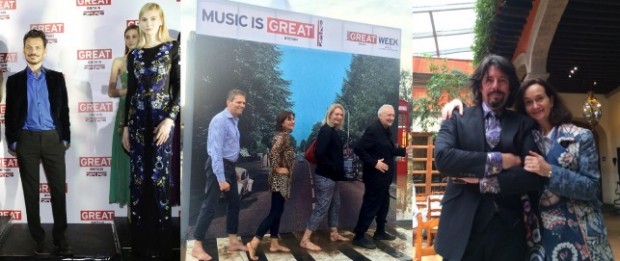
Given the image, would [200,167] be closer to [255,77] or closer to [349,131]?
[255,77]

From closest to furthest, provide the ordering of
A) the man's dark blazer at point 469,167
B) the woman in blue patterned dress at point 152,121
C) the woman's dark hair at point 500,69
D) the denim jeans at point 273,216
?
the man's dark blazer at point 469,167 < the woman's dark hair at point 500,69 < the denim jeans at point 273,216 < the woman in blue patterned dress at point 152,121

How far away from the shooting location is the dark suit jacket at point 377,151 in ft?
8.80

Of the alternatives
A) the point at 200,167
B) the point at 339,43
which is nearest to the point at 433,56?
the point at 339,43

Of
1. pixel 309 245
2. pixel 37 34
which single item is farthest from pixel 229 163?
pixel 37 34

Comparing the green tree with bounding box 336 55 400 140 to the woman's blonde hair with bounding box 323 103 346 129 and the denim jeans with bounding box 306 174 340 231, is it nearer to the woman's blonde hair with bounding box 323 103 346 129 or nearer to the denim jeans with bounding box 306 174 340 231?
the woman's blonde hair with bounding box 323 103 346 129

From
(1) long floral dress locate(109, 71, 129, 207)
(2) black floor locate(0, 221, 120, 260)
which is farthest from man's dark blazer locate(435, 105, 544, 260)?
(2) black floor locate(0, 221, 120, 260)

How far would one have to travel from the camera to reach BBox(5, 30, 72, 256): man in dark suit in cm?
276

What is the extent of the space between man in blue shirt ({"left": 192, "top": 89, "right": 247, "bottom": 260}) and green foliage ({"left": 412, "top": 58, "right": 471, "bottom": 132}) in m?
0.99

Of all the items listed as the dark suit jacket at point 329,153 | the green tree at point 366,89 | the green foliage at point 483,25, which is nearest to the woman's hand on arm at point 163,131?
the dark suit jacket at point 329,153

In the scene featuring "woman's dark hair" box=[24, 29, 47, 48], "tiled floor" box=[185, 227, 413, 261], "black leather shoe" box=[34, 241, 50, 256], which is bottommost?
"black leather shoe" box=[34, 241, 50, 256]

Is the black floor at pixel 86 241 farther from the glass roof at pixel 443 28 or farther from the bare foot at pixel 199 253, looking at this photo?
the glass roof at pixel 443 28

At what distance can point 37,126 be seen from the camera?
109 inches

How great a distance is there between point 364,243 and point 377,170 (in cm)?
45

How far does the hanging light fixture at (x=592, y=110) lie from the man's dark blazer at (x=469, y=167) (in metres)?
0.53
